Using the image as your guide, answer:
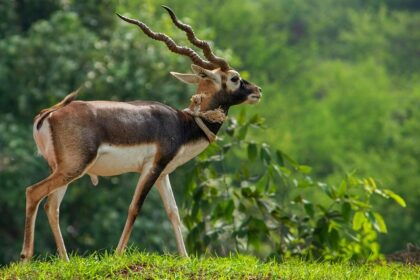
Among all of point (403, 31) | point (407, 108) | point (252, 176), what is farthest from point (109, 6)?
point (403, 31)

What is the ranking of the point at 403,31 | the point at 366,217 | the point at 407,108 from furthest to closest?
the point at 403,31 → the point at 407,108 → the point at 366,217

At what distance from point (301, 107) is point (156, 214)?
45.7 meters

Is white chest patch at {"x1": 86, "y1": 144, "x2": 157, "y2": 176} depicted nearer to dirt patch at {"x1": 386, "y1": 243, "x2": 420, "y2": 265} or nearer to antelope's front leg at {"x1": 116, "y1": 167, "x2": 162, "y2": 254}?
antelope's front leg at {"x1": 116, "y1": 167, "x2": 162, "y2": 254}

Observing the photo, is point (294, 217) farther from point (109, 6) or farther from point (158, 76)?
point (109, 6)

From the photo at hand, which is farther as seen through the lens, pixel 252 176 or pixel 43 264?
pixel 252 176

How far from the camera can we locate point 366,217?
1488cm

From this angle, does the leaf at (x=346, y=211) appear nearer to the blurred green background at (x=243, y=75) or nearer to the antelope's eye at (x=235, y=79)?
the blurred green background at (x=243, y=75)

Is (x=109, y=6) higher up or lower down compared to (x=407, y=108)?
higher up

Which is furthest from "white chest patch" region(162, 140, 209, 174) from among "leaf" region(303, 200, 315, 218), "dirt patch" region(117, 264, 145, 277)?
"leaf" region(303, 200, 315, 218)

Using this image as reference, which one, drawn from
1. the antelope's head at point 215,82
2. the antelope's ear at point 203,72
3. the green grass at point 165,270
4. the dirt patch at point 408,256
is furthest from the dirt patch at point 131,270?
the dirt patch at point 408,256

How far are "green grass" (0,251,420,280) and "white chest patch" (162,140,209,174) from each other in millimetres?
900

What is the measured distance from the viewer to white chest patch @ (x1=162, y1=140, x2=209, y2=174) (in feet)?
37.8

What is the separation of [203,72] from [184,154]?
83 centimetres

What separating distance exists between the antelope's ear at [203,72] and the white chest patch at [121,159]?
98 cm
